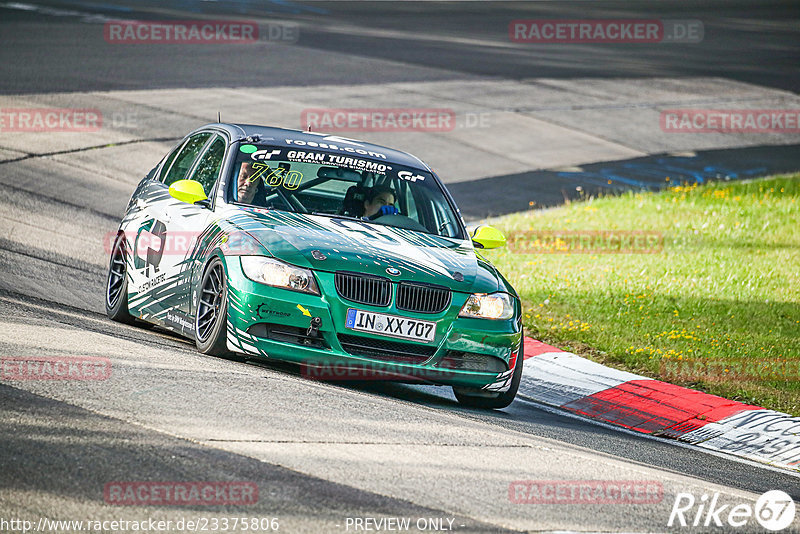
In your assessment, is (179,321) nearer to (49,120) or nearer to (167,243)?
(167,243)

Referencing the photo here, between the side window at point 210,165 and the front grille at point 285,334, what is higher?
the side window at point 210,165

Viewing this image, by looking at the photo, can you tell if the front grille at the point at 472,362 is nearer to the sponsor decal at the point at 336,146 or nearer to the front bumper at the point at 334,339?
the front bumper at the point at 334,339

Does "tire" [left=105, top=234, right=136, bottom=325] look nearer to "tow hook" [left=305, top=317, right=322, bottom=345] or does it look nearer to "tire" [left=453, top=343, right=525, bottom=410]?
"tow hook" [left=305, top=317, right=322, bottom=345]

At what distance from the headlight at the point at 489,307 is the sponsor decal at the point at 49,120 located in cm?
1171

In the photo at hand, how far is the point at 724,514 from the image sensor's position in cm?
574

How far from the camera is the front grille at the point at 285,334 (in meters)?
7.48

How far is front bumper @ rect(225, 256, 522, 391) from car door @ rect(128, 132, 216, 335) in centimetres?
89

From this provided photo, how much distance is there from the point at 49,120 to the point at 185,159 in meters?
9.57

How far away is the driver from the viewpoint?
29.1 ft

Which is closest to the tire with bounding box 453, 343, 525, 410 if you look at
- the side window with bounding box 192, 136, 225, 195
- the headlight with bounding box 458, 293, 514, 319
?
the headlight with bounding box 458, 293, 514, 319

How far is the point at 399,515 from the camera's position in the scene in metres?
5.02

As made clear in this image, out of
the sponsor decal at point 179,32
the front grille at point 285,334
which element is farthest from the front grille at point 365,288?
the sponsor decal at point 179,32

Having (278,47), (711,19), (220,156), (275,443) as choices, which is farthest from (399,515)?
(711,19)

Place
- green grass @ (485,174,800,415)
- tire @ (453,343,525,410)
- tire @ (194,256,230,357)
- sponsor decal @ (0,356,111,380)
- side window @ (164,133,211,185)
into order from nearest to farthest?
sponsor decal @ (0,356,111,380)
tire @ (194,256,230,357)
tire @ (453,343,525,410)
side window @ (164,133,211,185)
green grass @ (485,174,800,415)
